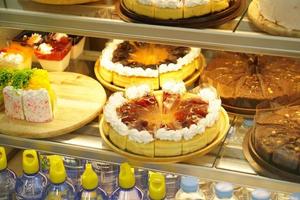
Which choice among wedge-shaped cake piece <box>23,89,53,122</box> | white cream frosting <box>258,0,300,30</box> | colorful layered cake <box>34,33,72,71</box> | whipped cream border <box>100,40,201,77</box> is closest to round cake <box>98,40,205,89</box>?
whipped cream border <box>100,40,201,77</box>

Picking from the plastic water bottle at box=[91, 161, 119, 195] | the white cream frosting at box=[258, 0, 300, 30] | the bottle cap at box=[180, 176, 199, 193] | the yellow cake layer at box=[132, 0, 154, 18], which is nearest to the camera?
the white cream frosting at box=[258, 0, 300, 30]

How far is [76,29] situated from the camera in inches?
56.3

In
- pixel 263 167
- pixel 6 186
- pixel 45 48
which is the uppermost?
pixel 45 48

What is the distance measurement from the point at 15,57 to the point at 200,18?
0.75 m

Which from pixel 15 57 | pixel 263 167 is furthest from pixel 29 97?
pixel 263 167

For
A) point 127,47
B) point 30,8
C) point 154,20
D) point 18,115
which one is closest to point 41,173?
point 18,115

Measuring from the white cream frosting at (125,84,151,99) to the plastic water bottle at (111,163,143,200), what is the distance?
217mm

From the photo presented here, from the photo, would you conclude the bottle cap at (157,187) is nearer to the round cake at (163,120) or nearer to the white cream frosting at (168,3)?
the round cake at (163,120)

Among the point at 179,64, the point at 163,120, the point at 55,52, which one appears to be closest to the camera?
the point at 163,120

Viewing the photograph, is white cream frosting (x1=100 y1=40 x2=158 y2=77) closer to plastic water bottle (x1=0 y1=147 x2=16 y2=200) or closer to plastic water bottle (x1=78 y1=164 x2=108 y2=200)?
plastic water bottle (x1=78 y1=164 x2=108 y2=200)

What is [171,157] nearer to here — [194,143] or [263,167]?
[194,143]

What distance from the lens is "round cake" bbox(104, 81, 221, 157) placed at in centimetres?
147

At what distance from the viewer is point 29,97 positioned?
165 centimetres

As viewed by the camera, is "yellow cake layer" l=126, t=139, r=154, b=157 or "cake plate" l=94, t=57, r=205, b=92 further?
"cake plate" l=94, t=57, r=205, b=92
